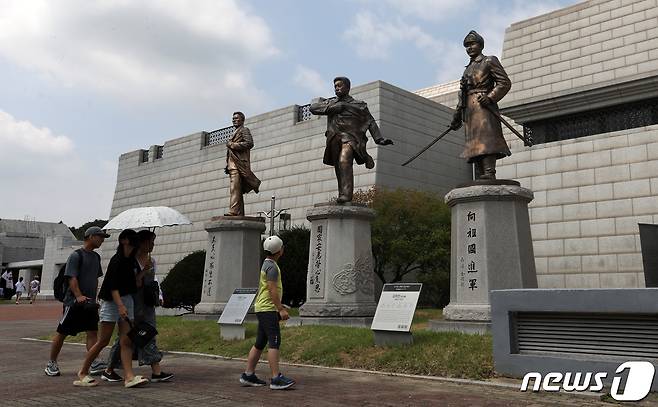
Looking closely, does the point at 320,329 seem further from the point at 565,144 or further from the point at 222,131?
the point at 222,131

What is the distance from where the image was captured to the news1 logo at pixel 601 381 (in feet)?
18.3

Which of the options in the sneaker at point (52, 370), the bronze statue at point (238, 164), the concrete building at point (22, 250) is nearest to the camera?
the sneaker at point (52, 370)

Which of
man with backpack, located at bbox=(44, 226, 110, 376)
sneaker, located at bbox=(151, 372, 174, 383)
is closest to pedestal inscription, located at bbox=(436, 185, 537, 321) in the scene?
sneaker, located at bbox=(151, 372, 174, 383)

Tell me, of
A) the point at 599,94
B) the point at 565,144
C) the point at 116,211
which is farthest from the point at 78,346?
the point at 116,211

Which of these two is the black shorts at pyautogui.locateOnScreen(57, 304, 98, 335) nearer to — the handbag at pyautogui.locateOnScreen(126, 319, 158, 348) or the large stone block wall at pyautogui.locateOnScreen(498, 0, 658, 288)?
the handbag at pyautogui.locateOnScreen(126, 319, 158, 348)

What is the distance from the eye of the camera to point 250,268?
47.8ft

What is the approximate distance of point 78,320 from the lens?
741 centimetres

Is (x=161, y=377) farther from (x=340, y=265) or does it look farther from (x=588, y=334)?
(x=588, y=334)

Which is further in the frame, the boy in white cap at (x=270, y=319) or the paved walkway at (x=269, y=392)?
the boy in white cap at (x=270, y=319)

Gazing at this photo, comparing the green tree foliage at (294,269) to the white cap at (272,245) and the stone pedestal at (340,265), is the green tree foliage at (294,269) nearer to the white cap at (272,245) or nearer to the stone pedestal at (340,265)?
the stone pedestal at (340,265)

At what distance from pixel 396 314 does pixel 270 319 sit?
2518mm

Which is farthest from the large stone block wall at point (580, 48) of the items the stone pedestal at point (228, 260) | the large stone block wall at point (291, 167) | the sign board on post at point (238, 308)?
the sign board on post at point (238, 308)

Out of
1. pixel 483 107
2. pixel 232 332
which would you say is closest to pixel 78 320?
pixel 232 332

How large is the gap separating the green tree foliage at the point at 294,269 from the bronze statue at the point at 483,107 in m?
11.0
